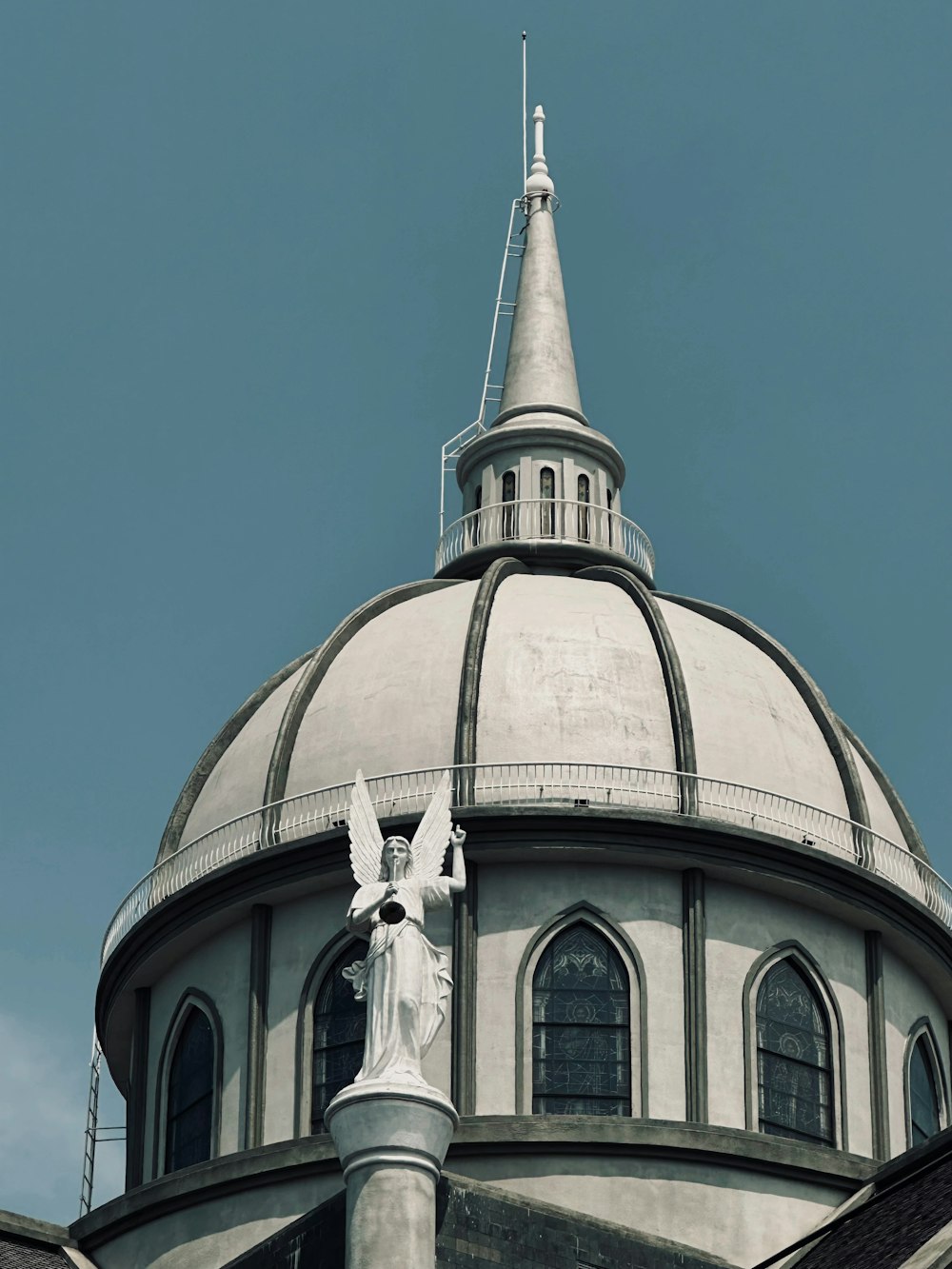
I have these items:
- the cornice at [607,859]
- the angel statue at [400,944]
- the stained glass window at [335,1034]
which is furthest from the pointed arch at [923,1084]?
the angel statue at [400,944]

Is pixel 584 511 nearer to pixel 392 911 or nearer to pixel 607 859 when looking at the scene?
pixel 607 859

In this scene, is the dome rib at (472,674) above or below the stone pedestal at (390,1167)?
above

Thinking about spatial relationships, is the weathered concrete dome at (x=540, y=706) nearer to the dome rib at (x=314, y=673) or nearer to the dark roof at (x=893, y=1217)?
the dome rib at (x=314, y=673)

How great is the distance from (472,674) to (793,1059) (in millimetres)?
7503

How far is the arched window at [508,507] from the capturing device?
56.3m

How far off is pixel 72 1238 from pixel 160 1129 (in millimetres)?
2607

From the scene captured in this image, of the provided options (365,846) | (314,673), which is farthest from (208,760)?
(365,846)

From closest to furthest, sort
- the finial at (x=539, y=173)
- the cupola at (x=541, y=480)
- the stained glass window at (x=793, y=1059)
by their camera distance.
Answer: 1. the stained glass window at (x=793, y=1059)
2. the cupola at (x=541, y=480)
3. the finial at (x=539, y=173)

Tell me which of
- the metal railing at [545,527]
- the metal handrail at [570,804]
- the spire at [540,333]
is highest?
the spire at [540,333]

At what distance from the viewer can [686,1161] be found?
45.6m

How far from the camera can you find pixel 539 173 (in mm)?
64750

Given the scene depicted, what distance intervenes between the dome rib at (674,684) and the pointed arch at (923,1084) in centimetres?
503

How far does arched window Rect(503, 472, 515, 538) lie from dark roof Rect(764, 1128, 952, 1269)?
15.6m

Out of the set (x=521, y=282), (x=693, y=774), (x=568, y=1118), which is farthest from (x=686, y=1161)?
(x=521, y=282)
